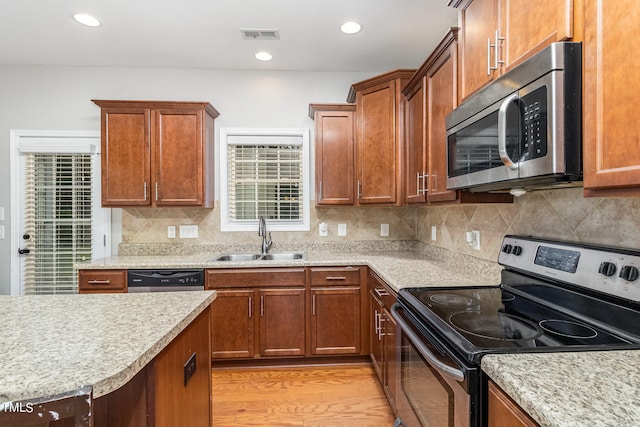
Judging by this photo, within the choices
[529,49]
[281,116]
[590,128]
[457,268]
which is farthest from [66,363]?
[281,116]

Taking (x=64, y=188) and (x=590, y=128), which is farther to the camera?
(x=64, y=188)

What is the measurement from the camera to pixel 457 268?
7.59ft

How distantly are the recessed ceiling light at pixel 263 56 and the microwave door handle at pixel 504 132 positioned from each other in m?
2.36

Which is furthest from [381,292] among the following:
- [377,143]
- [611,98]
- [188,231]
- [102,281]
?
[102,281]

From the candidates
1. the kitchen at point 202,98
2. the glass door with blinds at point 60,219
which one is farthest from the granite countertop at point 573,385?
the glass door with blinds at point 60,219

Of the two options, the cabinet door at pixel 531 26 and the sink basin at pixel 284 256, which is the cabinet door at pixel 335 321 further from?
the cabinet door at pixel 531 26

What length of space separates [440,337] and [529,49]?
1.06m

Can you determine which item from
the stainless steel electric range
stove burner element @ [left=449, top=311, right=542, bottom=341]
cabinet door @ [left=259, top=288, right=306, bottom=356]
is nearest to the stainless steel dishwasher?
cabinet door @ [left=259, top=288, right=306, bottom=356]

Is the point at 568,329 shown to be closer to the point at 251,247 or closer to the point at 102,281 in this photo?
the point at 251,247

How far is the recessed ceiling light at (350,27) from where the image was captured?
2468 mm

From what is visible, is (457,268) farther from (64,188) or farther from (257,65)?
(64,188)

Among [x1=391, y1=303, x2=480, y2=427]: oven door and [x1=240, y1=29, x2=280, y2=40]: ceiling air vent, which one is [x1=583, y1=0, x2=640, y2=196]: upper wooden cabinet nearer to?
[x1=391, y1=303, x2=480, y2=427]: oven door

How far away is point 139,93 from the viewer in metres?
3.26

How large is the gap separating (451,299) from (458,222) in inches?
44.9
